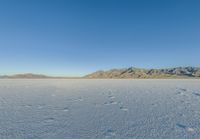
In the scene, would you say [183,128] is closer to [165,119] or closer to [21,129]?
[165,119]

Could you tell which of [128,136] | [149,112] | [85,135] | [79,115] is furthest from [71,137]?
[149,112]

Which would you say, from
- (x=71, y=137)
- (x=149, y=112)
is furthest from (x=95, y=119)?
(x=149, y=112)

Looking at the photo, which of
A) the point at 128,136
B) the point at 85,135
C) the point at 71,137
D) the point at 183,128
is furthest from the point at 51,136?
the point at 183,128

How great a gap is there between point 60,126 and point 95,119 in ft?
2.83

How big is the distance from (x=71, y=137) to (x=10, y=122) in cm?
162

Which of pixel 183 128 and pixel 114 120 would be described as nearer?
pixel 183 128

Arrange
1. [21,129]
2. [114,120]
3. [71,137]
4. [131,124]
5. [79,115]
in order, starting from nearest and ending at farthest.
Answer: [71,137]
[21,129]
[131,124]
[114,120]
[79,115]

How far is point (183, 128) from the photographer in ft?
11.8

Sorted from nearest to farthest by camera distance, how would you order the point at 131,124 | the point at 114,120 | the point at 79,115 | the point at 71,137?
the point at 71,137 < the point at 131,124 < the point at 114,120 < the point at 79,115

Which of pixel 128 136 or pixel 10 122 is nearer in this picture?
pixel 128 136

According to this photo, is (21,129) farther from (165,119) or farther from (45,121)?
(165,119)

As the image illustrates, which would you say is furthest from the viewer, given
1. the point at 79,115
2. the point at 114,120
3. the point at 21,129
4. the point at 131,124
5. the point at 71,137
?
the point at 79,115

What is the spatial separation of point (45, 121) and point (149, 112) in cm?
255

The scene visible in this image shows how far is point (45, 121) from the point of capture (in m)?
4.06
